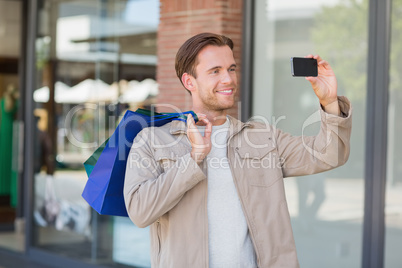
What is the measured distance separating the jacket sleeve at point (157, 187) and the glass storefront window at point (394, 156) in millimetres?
2394

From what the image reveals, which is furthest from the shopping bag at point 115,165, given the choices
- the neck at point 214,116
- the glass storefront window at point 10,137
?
the glass storefront window at point 10,137

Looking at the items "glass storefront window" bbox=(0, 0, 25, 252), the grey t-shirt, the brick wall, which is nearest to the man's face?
the grey t-shirt

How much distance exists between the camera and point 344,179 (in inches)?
179

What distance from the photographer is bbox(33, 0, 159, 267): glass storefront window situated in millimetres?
5848

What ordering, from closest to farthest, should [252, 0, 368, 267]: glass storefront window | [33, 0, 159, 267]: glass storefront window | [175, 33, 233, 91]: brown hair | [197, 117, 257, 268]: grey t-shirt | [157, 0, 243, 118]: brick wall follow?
[197, 117, 257, 268]: grey t-shirt
[175, 33, 233, 91]: brown hair
[252, 0, 368, 267]: glass storefront window
[157, 0, 243, 118]: brick wall
[33, 0, 159, 267]: glass storefront window

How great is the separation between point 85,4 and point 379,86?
334cm

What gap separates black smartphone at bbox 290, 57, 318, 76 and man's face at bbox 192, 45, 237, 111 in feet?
0.89

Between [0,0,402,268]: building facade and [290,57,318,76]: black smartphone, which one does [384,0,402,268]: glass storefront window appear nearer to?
[0,0,402,268]: building facade

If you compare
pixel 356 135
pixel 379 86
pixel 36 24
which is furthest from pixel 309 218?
pixel 36 24

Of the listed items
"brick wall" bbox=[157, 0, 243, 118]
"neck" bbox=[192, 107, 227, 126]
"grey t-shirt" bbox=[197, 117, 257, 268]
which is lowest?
"grey t-shirt" bbox=[197, 117, 257, 268]

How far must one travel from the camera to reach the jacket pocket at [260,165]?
2.45 m

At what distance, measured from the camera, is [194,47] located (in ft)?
8.11

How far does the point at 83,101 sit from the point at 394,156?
10.6 ft

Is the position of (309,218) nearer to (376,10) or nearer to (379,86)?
(379,86)
